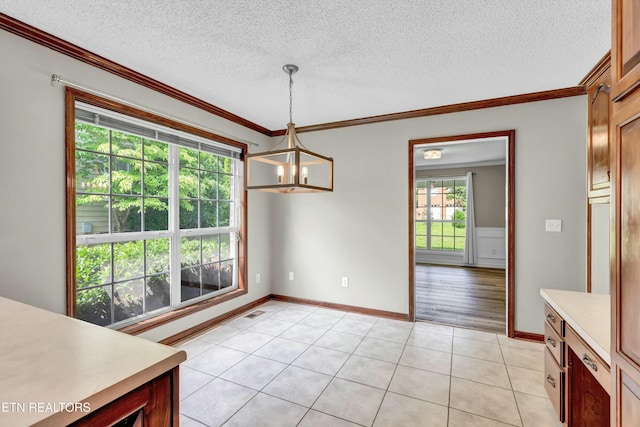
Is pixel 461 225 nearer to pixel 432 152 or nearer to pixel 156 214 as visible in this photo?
pixel 432 152

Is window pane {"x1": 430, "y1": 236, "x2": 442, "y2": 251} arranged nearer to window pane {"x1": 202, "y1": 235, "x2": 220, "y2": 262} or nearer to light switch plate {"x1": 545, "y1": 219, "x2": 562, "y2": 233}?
light switch plate {"x1": 545, "y1": 219, "x2": 562, "y2": 233}

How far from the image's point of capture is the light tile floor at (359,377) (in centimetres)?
194

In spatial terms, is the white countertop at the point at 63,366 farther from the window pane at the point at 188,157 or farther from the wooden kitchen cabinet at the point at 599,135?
the wooden kitchen cabinet at the point at 599,135

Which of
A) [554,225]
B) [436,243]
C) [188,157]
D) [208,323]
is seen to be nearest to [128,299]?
[208,323]

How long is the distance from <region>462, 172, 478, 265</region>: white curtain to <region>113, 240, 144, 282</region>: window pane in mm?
6636

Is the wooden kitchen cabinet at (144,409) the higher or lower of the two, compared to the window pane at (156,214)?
lower

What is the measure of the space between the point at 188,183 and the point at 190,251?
2.44 feet

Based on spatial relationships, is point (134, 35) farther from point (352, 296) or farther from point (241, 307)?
point (352, 296)

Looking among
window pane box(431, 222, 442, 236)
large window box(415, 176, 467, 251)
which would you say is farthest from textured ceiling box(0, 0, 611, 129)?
window pane box(431, 222, 442, 236)

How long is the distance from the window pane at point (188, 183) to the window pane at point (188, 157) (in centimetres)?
5

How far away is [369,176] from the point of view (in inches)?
150

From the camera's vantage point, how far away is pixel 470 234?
7008 mm

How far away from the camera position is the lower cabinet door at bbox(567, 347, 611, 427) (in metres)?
1.57

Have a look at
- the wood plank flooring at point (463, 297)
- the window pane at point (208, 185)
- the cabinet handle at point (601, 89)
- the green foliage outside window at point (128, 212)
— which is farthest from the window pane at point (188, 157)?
the cabinet handle at point (601, 89)
